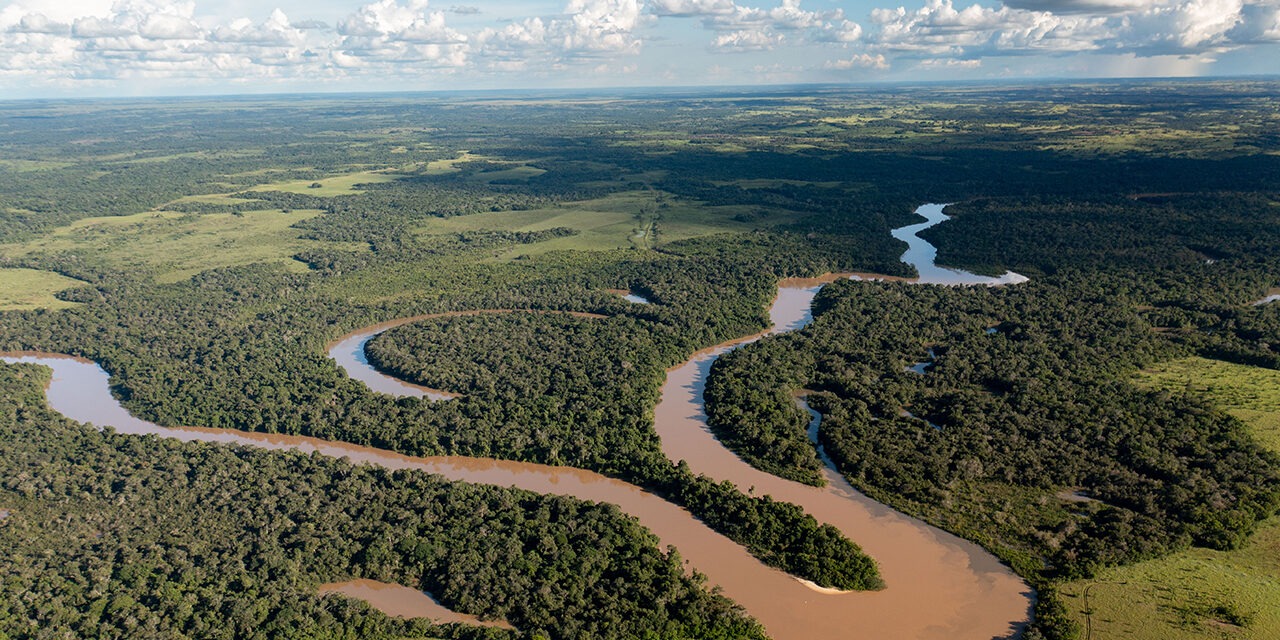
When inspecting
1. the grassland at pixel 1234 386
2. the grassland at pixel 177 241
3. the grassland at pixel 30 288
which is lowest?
the grassland at pixel 30 288

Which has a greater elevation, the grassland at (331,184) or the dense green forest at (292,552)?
the grassland at (331,184)

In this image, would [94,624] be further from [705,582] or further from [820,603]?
[820,603]

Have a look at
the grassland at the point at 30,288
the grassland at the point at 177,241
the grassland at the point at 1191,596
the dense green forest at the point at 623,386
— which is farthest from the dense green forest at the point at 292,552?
the grassland at the point at 177,241

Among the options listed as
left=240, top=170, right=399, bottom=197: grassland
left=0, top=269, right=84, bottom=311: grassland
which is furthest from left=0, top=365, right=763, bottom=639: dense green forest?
left=240, top=170, right=399, bottom=197: grassland

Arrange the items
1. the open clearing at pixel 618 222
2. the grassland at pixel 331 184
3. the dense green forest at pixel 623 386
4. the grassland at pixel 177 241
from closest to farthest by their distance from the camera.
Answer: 1. the dense green forest at pixel 623 386
2. the grassland at pixel 177 241
3. the open clearing at pixel 618 222
4. the grassland at pixel 331 184

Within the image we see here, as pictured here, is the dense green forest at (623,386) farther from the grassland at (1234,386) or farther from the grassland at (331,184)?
the grassland at (331,184)

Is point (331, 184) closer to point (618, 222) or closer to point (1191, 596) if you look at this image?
point (618, 222)

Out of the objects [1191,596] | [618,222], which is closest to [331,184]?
[618,222]

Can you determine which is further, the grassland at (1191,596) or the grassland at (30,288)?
the grassland at (30,288)
